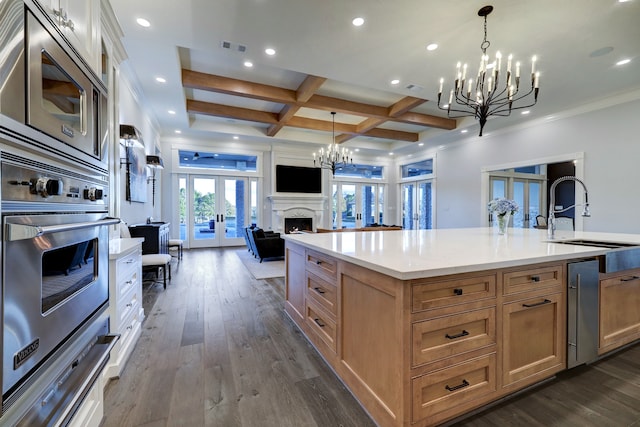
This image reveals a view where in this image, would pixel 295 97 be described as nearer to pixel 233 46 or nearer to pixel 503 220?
pixel 233 46

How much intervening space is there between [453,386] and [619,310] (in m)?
1.84

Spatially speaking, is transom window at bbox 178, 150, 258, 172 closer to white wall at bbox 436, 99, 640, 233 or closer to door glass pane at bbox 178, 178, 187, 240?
door glass pane at bbox 178, 178, 187, 240

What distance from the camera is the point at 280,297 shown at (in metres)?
3.65

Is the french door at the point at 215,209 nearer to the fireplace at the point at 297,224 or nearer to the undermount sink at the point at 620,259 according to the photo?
the fireplace at the point at 297,224

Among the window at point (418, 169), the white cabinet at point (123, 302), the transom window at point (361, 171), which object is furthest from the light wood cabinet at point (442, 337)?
the transom window at point (361, 171)

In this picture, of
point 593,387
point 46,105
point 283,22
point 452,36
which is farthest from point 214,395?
point 452,36

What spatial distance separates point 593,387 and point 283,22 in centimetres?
396

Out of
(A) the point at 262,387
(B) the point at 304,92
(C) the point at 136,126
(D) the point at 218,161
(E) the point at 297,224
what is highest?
(B) the point at 304,92

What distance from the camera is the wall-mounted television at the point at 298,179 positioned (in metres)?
8.62

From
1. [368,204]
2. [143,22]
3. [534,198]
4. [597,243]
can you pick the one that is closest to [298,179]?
[368,204]

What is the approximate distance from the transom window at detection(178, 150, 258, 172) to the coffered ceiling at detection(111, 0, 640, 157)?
2.41 m

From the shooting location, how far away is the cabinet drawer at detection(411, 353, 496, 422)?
136 cm

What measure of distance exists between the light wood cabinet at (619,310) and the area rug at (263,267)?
391 centimetres

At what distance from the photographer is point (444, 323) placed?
1407 mm
